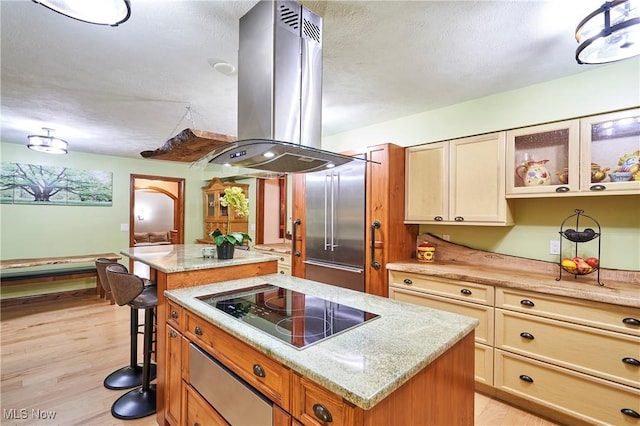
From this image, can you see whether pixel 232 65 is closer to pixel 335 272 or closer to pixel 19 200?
pixel 335 272

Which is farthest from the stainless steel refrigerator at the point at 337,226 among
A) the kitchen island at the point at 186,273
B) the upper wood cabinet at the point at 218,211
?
the upper wood cabinet at the point at 218,211

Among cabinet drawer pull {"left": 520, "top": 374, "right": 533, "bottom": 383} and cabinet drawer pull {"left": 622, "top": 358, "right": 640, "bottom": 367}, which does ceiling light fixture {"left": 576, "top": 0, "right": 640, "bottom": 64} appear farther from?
cabinet drawer pull {"left": 520, "top": 374, "right": 533, "bottom": 383}

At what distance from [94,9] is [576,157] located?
2.99 meters

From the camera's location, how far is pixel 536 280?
219cm

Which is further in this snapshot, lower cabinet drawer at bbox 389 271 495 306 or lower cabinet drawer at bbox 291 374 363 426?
lower cabinet drawer at bbox 389 271 495 306

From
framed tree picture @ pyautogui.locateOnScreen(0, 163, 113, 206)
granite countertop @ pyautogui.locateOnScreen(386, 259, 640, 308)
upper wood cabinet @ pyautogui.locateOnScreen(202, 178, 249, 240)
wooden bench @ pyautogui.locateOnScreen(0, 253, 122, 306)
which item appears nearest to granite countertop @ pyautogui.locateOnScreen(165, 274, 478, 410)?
granite countertop @ pyautogui.locateOnScreen(386, 259, 640, 308)

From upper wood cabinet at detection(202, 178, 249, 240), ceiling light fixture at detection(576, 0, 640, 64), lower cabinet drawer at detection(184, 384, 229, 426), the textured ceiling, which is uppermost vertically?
the textured ceiling

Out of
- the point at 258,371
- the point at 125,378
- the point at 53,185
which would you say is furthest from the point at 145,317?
the point at 53,185

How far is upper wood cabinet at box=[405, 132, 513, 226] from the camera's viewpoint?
256 cm

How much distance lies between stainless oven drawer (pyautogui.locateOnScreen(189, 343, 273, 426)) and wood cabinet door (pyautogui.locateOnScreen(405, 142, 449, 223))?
7.52 ft

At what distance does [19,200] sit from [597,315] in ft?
23.1

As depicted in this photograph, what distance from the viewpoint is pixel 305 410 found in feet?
3.18

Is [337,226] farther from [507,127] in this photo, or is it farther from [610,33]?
[610,33]

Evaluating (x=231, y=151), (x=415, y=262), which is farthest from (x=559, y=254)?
(x=231, y=151)
